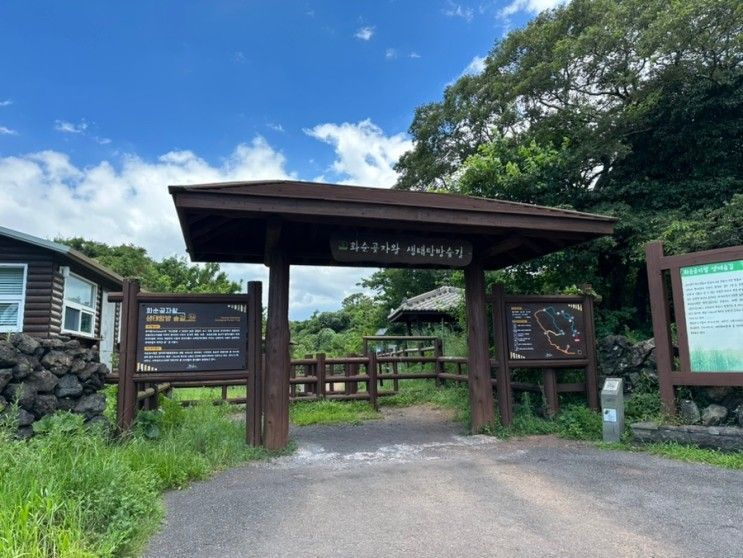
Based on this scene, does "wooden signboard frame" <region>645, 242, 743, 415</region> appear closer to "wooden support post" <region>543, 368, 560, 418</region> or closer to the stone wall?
the stone wall

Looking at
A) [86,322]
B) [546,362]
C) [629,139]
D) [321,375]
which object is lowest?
[321,375]

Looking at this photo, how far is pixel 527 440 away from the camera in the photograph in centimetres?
649

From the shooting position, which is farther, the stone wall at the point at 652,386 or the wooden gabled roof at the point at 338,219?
the stone wall at the point at 652,386

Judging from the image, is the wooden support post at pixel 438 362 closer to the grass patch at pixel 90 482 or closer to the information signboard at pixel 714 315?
the information signboard at pixel 714 315

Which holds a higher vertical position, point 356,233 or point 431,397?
point 356,233

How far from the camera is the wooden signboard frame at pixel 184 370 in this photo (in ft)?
18.4

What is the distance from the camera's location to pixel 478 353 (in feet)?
23.0

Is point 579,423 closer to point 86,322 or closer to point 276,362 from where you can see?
point 276,362

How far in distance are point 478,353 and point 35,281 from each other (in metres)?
10.3

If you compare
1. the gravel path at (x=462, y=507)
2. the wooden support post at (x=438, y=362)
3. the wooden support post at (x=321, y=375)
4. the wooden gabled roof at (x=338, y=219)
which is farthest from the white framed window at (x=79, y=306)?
the gravel path at (x=462, y=507)

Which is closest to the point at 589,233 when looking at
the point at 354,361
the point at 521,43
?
the point at 354,361

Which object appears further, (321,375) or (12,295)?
(12,295)

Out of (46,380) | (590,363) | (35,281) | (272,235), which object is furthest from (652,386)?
(35,281)

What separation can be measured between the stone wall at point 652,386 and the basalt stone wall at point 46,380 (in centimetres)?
683
